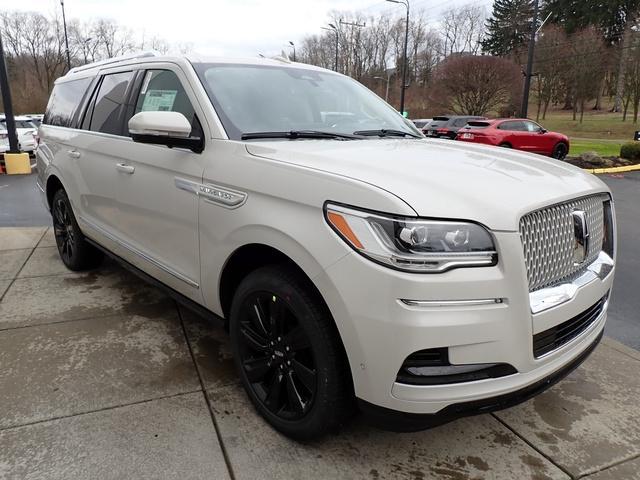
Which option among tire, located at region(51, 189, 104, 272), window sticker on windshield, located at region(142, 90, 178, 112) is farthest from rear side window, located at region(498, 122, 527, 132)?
window sticker on windshield, located at region(142, 90, 178, 112)

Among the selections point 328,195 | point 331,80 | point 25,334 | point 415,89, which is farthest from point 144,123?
point 415,89

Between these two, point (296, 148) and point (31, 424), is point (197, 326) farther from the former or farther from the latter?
point (296, 148)

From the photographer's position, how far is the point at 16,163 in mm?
12711

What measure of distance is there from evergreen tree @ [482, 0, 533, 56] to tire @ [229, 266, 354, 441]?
72.7 m

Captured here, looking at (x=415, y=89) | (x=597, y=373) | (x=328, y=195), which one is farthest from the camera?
(x=415, y=89)

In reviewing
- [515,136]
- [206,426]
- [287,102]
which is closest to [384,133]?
[287,102]

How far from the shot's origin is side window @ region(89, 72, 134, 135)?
3.72 metres

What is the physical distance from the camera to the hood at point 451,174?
1.92 m

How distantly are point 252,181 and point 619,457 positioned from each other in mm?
2199

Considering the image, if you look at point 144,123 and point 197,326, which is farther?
point 197,326

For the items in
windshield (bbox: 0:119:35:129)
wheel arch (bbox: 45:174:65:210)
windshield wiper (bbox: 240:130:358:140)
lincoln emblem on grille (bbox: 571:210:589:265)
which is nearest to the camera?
lincoln emblem on grille (bbox: 571:210:589:265)

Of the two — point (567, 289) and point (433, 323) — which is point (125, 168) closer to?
point (433, 323)

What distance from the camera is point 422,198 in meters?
1.92

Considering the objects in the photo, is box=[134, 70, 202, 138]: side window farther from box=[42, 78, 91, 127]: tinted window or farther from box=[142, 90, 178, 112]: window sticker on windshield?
box=[42, 78, 91, 127]: tinted window
